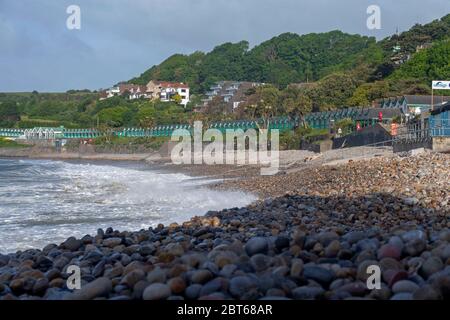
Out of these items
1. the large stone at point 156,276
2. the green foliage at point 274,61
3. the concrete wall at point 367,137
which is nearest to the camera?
the large stone at point 156,276

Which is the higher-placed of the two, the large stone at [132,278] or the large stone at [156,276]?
the large stone at [156,276]

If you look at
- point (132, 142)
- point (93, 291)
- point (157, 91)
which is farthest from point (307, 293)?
point (157, 91)

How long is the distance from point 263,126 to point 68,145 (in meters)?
35.9

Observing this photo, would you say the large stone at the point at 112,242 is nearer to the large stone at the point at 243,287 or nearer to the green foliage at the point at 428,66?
the large stone at the point at 243,287

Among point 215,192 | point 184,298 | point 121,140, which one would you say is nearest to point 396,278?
point 184,298

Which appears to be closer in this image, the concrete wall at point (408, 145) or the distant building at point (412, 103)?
the concrete wall at point (408, 145)

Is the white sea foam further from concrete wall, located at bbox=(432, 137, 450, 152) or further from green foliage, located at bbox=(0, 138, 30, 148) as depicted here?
green foliage, located at bbox=(0, 138, 30, 148)

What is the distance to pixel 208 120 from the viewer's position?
85938mm

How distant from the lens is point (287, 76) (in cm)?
13762

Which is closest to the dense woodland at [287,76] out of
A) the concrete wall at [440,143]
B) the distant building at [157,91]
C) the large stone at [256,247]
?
the distant building at [157,91]

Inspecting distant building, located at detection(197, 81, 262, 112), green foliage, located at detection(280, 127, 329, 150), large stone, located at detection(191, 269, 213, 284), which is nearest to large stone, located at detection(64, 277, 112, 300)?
large stone, located at detection(191, 269, 213, 284)

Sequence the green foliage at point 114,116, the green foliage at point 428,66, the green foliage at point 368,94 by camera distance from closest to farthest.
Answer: the green foliage at point 368,94 → the green foliage at point 428,66 → the green foliage at point 114,116

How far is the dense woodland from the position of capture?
69.7m

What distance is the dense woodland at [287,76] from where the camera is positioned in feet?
229
